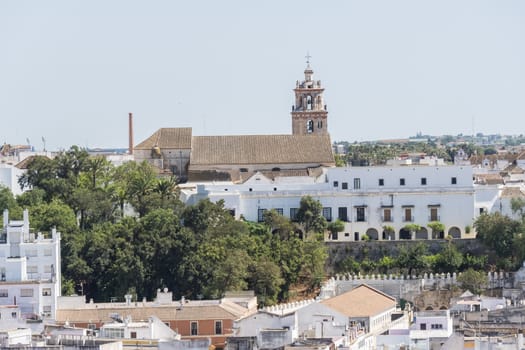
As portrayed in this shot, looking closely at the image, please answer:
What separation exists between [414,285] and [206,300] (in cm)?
1251

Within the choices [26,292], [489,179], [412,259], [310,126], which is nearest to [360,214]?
[412,259]

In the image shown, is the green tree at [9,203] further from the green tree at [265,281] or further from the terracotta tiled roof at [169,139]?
the terracotta tiled roof at [169,139]

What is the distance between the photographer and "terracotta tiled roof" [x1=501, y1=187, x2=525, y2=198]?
88750mm

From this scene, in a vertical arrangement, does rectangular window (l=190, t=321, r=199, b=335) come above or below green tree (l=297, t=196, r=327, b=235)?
below

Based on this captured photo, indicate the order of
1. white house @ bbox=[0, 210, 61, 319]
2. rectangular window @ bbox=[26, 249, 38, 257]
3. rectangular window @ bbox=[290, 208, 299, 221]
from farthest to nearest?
rectangular window @ bbox=[290, 208, 299, 221] → rectangular window @ bbox=[26, 249, 38, 257] → white house @ bbox=[0, 210, 61, 319]

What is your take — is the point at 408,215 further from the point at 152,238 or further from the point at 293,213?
the point at 152,238

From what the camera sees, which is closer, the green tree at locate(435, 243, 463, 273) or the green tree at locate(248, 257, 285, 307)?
the green tree at locate(248, 257, 285, 307)

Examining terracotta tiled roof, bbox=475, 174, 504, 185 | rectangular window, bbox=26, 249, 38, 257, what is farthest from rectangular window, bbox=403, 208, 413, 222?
rectangular window, bbox=26, 249, 38, 257

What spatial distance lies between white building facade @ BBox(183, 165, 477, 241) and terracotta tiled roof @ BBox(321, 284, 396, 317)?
385 inches

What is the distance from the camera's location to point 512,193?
89375mm

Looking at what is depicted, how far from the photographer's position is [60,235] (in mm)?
76875

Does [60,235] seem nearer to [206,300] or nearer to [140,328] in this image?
[206,300]

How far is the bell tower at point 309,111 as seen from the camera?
109 meters

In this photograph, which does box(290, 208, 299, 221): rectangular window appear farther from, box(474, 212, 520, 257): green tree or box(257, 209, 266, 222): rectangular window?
box(474, 212, 520, 257): green tree
